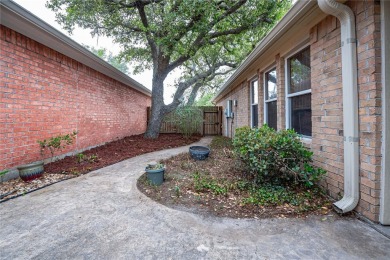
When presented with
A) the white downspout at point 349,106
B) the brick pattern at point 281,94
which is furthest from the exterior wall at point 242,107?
the white downspout at point 349,106

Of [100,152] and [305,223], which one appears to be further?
[100,152]

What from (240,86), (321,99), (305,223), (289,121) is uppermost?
(240,86)

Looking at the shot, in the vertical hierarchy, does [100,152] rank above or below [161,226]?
above

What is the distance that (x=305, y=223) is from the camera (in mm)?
2164

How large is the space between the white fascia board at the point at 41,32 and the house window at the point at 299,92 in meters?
4.82

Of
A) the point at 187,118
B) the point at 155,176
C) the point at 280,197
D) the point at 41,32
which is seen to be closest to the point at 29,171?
the point at 155,176

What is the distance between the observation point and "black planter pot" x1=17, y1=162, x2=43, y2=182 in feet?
11.3

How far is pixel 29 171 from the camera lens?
11.4ft

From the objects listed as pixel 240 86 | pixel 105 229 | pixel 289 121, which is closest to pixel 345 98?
pixel 289 121

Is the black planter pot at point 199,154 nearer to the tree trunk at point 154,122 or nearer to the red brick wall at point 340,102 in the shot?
the red brick wall at point 340,102

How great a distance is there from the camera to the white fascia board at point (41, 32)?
310 cm

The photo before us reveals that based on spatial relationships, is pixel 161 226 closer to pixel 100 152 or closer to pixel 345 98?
pixel 345 98

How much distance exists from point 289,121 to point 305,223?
239 centimetres

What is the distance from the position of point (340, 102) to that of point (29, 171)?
16.5 feet
